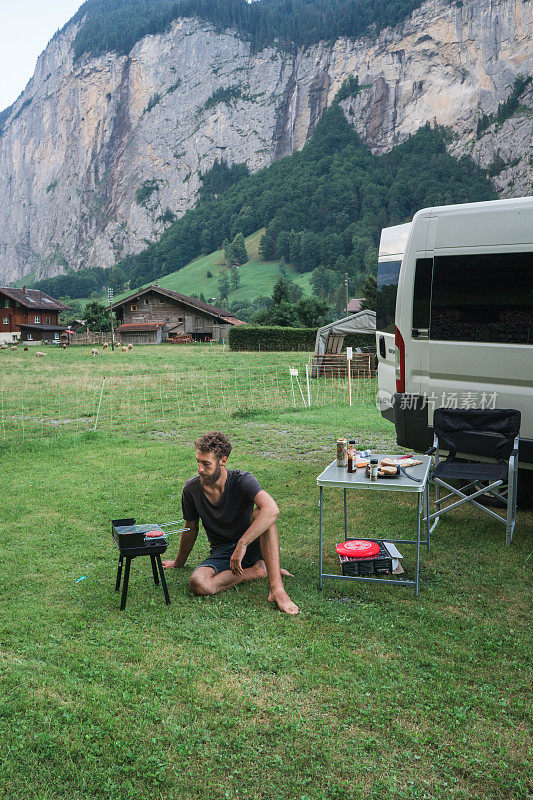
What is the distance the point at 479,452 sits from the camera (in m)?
6.21

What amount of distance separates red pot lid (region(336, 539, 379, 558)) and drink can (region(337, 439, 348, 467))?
671 mm

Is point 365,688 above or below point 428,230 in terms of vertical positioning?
below

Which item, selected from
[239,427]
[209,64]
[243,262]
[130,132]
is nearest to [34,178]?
[130,132]

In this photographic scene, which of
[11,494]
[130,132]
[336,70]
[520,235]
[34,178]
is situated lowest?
[11,494]

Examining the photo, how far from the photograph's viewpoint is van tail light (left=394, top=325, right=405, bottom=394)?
660 cm

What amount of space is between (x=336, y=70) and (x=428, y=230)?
176m

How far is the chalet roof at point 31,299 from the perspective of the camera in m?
64.4

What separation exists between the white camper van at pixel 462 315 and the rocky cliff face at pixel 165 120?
14497 centimetres

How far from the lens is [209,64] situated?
557ft

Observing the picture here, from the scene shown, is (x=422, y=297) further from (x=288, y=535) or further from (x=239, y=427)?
(x=239, y=427)

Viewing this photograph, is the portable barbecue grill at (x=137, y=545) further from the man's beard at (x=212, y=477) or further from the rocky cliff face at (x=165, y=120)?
the rocky cliff face at (x=165, y=120)

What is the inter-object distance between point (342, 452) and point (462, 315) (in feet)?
6.97

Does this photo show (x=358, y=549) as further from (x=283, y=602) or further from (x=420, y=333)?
(x=420, y=333)

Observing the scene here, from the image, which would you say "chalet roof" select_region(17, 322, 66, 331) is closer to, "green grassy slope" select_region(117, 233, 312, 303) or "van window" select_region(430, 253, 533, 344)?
"green grassy slope" select_region(117, 233, 312, 303)
